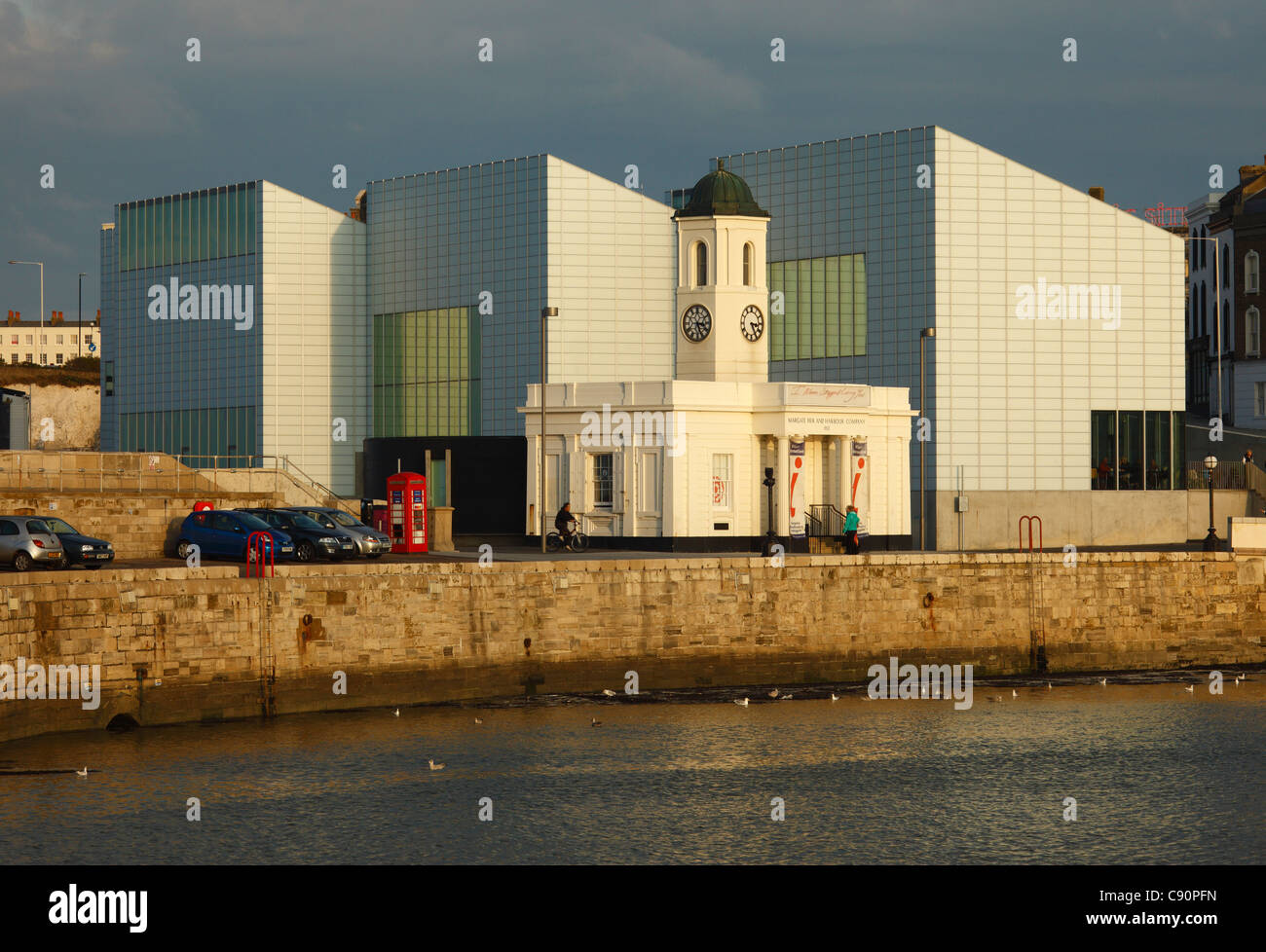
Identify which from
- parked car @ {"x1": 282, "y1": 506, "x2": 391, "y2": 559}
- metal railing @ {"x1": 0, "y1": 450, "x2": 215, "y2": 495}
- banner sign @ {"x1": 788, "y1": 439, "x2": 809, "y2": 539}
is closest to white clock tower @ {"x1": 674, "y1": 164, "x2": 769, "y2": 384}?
banner sign @ {"x1": 788, "y1": 439, "x2": 809, "y2": 539}

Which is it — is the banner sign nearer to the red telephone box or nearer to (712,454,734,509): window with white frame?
(712,454,734,509): window with white frame

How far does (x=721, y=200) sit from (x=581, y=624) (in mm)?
20330

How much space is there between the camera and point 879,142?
227ft

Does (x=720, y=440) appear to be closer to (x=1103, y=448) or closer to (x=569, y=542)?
(x=569, y=542)

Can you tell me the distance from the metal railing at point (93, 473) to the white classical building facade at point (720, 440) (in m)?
11.1

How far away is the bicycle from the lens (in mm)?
50406

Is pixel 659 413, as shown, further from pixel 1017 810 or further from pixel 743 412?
pixel 1017 810

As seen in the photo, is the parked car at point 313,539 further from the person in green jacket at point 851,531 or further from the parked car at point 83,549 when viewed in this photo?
the person in green jacket at point 851,531

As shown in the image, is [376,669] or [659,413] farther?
[659,413]

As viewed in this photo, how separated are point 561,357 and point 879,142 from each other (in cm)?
1563

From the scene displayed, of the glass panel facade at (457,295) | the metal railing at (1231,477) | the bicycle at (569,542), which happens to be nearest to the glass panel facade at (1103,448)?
the metal railing at (1231,477)

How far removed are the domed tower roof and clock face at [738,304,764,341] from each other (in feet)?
9.96

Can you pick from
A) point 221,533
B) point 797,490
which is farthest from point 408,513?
point 797,490
